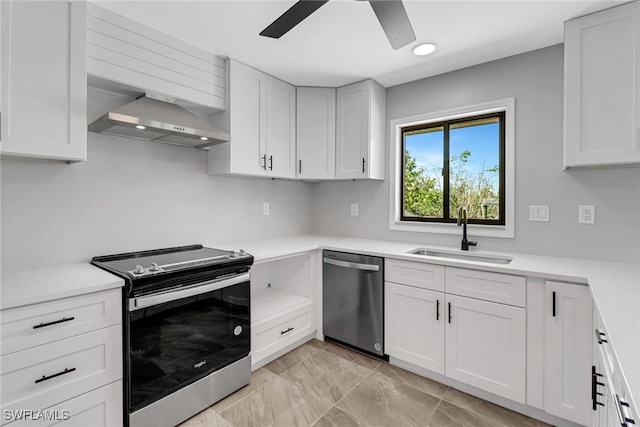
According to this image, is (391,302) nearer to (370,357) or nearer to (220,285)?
(370,357)

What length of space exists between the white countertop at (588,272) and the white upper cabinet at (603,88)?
64 centimetres

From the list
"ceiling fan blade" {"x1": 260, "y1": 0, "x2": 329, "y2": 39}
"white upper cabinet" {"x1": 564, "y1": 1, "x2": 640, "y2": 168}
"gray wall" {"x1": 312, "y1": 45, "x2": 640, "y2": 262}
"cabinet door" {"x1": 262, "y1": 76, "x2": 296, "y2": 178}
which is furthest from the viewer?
"cabinet door" {"x1": 262, "y1": 76, "x2": 296, "y2": 178}

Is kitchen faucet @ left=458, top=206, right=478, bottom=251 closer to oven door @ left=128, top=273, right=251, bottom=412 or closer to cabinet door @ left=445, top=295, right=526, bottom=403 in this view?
cabinet door @ left=445, top=295, right=526, bottom=403

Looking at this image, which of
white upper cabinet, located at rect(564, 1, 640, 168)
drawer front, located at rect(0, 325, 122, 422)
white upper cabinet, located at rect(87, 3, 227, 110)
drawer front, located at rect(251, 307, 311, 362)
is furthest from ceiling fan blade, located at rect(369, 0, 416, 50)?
drawer front, located at rect(251, 307, 311, 362)

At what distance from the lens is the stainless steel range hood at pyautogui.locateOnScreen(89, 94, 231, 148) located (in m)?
1.75

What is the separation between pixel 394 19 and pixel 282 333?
2.29 metres

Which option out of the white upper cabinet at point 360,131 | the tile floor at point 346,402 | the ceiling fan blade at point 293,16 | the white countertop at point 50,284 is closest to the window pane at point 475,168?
the white upper cabinet at point 360,131

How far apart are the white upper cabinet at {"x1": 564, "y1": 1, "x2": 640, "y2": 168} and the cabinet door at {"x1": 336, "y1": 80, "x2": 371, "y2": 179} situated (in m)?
1.45

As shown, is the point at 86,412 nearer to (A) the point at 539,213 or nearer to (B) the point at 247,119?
(B) the point at 247,119

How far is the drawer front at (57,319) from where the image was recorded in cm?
123

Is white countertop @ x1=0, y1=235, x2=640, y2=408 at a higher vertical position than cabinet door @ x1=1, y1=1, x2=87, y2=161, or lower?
lower

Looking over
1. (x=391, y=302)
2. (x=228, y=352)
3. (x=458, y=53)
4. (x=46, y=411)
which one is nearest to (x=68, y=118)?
(x=46, y=411)

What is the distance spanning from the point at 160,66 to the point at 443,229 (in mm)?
2540

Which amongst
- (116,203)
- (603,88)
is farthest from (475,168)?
(116,203)
